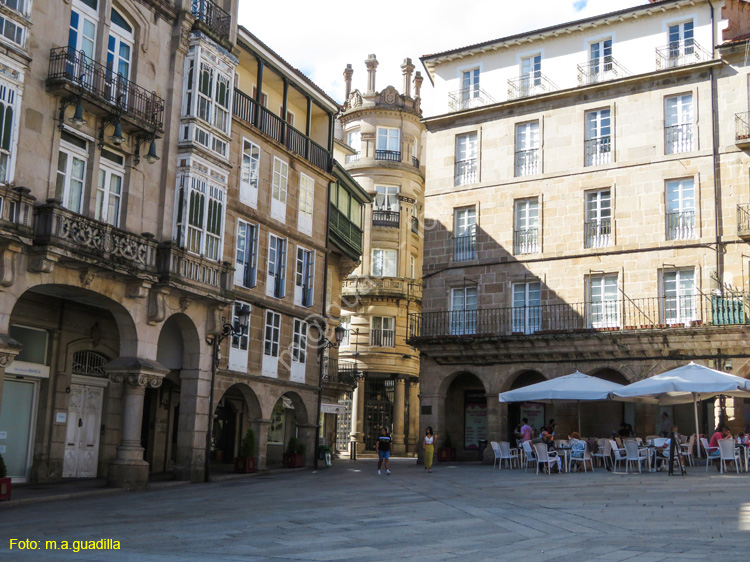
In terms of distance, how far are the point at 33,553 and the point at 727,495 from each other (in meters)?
12.1

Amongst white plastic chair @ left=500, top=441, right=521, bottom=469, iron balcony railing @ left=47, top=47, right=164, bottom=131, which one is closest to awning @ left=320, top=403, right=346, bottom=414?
white plastic chair @ left=500, top=441, right=521, bottom=469

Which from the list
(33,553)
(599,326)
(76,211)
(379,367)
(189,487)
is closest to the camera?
(33,553)

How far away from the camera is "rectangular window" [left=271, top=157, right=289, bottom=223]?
28.1 meters

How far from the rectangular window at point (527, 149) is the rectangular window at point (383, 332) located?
15574mm

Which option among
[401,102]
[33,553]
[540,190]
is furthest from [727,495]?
[401,102]

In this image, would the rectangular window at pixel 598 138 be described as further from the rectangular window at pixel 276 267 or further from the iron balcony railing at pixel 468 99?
the rectangular window at pixel 276 267

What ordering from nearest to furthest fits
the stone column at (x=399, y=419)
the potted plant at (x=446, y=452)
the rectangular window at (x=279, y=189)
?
the rectangular window at (x=279, y=189) → the potted plant at (x=446, y=452) → the stone column at (x=399, y=419)

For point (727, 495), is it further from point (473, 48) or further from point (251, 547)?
point (473, 48)

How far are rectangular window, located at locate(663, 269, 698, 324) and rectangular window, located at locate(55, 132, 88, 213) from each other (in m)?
19.1

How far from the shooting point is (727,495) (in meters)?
16.2

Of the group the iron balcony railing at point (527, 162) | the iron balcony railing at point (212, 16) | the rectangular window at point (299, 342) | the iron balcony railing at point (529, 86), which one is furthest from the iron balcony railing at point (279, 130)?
the iron balcony railing at point (529, 86)

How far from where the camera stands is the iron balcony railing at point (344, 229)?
32969mm

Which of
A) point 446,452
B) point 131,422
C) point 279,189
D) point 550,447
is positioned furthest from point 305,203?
point 131,422

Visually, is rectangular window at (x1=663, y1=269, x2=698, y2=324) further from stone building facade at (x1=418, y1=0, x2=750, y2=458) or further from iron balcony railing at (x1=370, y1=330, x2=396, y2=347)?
iron balcony railing at (x1=370, y1=330, x2=396, y2=347)
